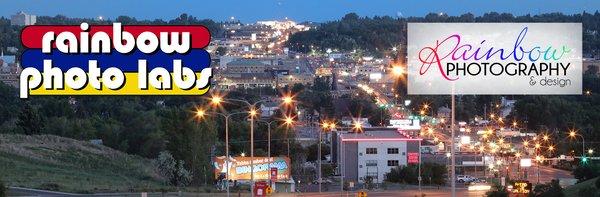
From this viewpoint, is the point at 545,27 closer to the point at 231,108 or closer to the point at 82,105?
the point at 231,108

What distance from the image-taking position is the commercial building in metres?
65.2

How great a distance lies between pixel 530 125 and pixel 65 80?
9301 centimetres

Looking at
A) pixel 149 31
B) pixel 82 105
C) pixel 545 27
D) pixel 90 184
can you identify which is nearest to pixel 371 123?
pixel 82 105

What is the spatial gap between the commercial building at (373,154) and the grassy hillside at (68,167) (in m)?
12.8

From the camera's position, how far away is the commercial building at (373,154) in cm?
6519

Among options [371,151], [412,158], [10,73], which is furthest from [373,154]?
[10,73]

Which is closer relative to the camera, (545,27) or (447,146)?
(545,27)

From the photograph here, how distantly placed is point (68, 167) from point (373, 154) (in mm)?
22874

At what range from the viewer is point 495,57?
2584cm

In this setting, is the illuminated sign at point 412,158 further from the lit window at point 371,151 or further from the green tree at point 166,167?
the green tree at point 166,167

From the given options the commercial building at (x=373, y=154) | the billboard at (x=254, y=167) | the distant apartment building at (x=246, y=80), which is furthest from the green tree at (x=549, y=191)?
the distant apartment building at (x=246, y=80)

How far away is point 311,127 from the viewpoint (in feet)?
337

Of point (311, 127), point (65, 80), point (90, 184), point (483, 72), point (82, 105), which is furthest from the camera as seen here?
point (311, 127)

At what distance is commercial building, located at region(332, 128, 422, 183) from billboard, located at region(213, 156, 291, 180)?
488 inches
